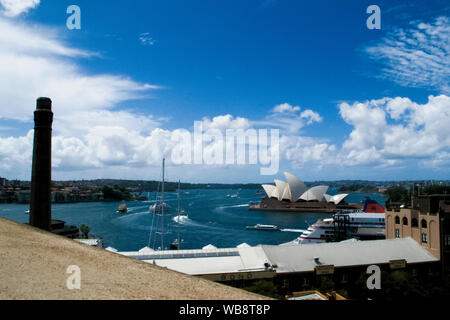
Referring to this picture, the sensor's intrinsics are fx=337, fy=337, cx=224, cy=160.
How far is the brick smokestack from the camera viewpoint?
9.73 meters

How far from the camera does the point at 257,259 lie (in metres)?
12.9

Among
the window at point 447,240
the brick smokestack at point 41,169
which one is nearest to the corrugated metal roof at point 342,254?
the window at point 447,240

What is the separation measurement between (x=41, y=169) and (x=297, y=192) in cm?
5798

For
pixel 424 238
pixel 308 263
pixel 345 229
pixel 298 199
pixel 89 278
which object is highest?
pixel 89 278

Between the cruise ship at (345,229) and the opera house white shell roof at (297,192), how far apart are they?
28799mm

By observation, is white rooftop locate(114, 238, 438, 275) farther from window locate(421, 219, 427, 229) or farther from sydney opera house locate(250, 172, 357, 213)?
sydney opera house locate(250, 172, 357, 213)

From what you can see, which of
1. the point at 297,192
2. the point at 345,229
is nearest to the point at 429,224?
the point at 345,229

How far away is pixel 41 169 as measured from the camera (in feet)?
32.4

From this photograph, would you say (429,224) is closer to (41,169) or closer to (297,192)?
(41,169)

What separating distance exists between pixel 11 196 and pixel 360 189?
14211cm

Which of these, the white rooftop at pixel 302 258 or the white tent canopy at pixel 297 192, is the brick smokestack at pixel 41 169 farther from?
the white tent canopy at pixel 297 192

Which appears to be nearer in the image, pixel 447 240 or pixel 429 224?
pixel 447 240
